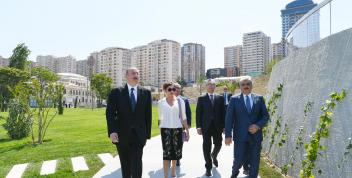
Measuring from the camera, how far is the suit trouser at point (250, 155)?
19.3 feet

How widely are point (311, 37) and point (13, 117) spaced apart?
42.1 feet

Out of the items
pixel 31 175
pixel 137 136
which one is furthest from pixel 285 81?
pixel 31 175

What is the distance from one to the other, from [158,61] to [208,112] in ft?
556

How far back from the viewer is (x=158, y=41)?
17712 cm

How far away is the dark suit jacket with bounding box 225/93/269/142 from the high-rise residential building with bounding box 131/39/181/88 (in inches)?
6419

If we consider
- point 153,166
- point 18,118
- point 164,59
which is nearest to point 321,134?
point 153,166

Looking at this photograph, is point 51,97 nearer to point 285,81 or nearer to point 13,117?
point 13,117

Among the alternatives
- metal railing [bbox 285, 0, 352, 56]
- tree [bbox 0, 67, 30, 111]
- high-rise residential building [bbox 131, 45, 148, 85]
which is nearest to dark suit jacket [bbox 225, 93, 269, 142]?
metal railing [bbox 285, 0, 352, 56]

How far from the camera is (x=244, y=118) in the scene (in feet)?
19.7

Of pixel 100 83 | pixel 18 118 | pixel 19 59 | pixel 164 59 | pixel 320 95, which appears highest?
pixel 164 59

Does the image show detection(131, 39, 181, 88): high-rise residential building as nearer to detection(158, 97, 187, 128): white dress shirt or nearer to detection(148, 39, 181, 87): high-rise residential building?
detection(148, 39, 181, 87): high-rise residential building

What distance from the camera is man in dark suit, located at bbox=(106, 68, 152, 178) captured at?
5387 millimetres

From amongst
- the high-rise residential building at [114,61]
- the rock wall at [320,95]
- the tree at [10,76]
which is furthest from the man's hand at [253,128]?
the high-rise residential building at [114,61]

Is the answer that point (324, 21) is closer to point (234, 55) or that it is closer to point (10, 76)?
point (10, 76)
